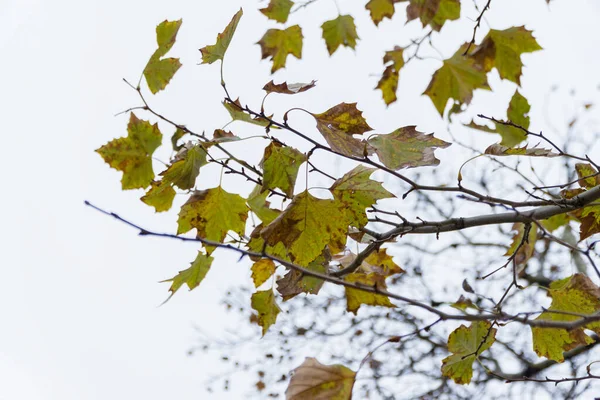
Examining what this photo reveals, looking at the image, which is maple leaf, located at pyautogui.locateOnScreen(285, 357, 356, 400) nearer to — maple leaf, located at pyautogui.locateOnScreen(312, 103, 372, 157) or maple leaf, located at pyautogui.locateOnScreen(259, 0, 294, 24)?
maple leaf, located at pyautogui.locateOnScreen(312, 103, 372, 157)

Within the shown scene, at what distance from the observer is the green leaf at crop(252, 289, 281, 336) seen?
1.50m

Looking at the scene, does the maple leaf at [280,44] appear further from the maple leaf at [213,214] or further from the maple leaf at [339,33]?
the maple leaf at [213,214]

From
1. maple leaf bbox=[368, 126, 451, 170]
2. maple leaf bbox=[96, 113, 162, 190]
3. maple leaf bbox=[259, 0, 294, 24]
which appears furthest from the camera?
maple leaf bbox=[259, 0, 294, 24]

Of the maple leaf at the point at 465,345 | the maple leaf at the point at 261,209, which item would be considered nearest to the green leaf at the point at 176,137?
the maple leaf at the point at 261,209

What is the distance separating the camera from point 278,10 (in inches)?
78.2

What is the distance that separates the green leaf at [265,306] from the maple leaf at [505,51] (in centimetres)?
104

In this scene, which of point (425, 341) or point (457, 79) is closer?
point (457, 79)

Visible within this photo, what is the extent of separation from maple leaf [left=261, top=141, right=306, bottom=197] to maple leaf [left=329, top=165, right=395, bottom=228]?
0.11 m

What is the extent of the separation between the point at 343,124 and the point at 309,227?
0.83 ft

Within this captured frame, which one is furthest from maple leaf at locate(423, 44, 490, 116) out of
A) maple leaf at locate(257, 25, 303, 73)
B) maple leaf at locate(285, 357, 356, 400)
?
maple leaf at locate(285, 357, 356, 400)

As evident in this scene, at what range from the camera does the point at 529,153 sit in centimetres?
122

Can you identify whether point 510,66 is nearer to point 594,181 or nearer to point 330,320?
point 594,181

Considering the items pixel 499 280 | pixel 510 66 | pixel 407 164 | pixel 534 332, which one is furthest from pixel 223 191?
pixel 499 280

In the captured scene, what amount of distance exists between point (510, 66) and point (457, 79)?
200 mm
